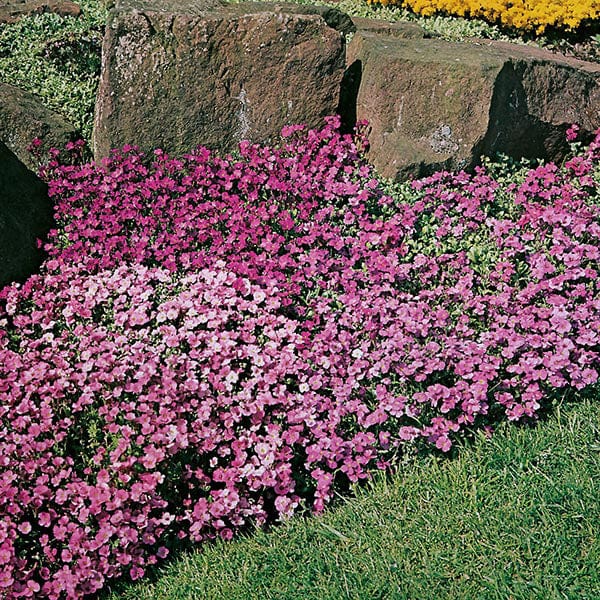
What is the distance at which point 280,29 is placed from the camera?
5.01 meters

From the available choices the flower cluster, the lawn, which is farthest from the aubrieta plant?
the flower cluster

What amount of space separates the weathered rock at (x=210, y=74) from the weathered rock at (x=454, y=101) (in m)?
0.30

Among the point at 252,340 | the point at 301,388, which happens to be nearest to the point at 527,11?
the point at 252,340

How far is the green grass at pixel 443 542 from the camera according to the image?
2.79m

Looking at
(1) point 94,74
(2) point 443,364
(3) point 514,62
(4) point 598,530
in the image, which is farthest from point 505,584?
(1) point 94,74

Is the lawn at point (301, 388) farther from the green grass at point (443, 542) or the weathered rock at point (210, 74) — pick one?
the weathered rock at point (210, 74)

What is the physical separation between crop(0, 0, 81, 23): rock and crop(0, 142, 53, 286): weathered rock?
2.42m

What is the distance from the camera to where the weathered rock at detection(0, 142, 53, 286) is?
171 inches

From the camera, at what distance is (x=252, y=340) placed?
366cm

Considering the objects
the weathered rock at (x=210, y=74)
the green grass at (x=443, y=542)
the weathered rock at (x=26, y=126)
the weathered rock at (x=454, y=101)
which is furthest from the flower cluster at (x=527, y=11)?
the green grass at (x=443, y=542)

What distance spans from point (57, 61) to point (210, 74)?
150 centimetres

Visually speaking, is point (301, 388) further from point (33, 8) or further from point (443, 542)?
point (33, 8)

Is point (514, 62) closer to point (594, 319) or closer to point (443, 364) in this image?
point (594, 319)

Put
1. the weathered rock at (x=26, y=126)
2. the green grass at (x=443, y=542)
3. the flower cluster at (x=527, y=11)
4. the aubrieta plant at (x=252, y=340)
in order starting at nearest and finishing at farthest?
the green grass at (x=443, y=542)
the aubrieta plant at (x=252, y=340)
the weathered rock at (x=26, y=126)
the flower cluster at (x=527, y=11)
